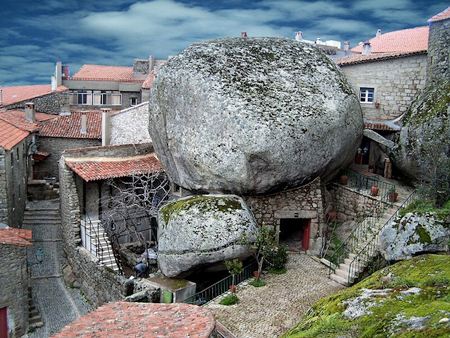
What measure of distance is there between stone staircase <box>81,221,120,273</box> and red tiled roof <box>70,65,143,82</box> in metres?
24.7

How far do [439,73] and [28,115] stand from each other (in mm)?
26628

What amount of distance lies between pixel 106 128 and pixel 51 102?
14.6m

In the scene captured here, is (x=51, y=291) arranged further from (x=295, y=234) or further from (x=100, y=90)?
(x=100, y=90)

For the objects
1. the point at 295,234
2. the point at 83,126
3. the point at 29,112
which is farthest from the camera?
the point at 29,112

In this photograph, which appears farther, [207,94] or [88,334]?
[207,94]

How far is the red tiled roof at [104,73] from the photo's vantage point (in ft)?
135

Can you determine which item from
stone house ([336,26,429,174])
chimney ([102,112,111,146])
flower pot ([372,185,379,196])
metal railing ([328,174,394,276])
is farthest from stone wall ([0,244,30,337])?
stone house ([336,26,429,174])

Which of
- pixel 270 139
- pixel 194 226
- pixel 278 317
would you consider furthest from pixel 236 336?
pixel 270 139

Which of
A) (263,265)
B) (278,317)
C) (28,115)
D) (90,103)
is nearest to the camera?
(278,317)

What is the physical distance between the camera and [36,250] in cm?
2134

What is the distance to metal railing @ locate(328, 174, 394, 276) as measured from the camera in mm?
15993

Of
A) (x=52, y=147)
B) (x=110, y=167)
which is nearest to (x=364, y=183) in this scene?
(x=110, y=167)

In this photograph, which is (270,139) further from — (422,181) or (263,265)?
(422,181)

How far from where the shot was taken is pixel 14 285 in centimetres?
1513
